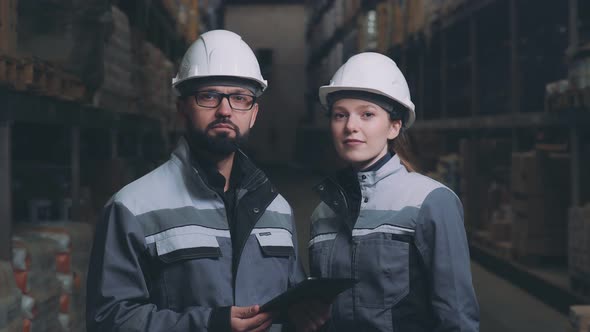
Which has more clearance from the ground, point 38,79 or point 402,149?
point 38,79

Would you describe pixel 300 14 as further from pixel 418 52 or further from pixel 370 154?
pixel 370 154

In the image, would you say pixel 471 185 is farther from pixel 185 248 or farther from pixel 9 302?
pixel 185 248

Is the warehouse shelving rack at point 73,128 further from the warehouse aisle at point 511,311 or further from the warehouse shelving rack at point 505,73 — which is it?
the warehouse shelving rack at point 505,73

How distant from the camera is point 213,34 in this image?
2584mm

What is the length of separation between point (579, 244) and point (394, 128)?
3386 millimetres

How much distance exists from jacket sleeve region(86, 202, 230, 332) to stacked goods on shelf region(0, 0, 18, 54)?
1.81m

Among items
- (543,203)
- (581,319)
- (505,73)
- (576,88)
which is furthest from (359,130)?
(505,73)

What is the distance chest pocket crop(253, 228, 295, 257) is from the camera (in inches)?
88.6

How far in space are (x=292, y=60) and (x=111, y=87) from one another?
1076 inches

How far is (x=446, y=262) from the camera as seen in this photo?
2.28 m

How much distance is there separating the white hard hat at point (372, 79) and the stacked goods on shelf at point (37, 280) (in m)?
2.02

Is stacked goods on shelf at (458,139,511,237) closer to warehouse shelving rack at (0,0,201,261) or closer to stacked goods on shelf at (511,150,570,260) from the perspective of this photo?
stacked goods on shelf at (511,150,570,260)

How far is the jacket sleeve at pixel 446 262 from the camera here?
89.4 inches

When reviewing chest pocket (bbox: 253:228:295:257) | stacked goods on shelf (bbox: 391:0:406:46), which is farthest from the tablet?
stacked goods on shelf (bbox: 391:0:406:46)
